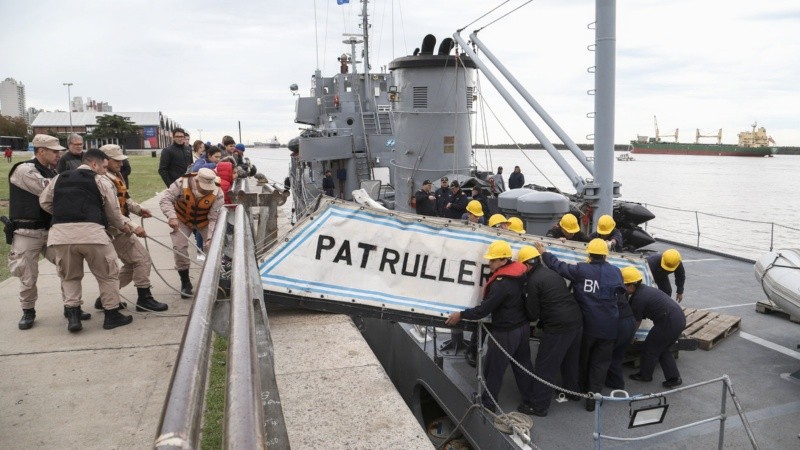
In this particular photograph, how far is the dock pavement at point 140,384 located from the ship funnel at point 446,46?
354 inches

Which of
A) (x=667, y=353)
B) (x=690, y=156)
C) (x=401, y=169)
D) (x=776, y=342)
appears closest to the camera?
(x=667, y=353)

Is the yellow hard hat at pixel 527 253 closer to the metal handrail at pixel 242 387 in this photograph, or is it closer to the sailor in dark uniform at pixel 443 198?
the metal handrail at pixel 242 387

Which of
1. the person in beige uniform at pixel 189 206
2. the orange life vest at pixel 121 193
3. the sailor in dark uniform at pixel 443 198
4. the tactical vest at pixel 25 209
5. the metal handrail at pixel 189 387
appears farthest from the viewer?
the sailor in dark uniform at pixel 443 198

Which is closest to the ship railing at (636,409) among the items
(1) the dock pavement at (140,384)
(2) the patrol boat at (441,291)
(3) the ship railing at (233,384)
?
(2) the patrol boat at (441,291)

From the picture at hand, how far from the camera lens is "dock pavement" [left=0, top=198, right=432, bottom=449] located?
334cm

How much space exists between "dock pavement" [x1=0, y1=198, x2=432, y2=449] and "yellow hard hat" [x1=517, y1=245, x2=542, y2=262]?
1.61 m

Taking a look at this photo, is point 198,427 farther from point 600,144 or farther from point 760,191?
point 760,191

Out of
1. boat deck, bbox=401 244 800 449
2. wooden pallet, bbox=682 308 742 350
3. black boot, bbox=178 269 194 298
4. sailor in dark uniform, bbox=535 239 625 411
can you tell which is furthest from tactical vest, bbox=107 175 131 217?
wooden pallet, bbox=682 308 742 350

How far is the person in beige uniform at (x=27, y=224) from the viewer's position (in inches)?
188

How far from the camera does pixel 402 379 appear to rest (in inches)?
270

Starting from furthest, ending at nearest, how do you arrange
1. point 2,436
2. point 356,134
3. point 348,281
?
point 356,134 < point 348,281 < point 2,436

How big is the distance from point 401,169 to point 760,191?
159ft

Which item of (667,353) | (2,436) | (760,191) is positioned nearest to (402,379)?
(667,353)

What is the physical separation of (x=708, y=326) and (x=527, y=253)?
10.8 ft
